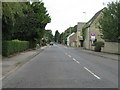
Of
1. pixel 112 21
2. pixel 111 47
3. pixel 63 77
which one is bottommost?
pixel 63 77

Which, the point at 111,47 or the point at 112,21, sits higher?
the point at 112,21

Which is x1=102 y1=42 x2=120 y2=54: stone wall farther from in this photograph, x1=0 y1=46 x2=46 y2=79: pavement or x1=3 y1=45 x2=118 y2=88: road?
x1=3 y1=45 x2=118 y2=88: road

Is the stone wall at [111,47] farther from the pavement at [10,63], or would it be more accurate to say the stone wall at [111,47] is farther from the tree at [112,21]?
the pavement at [10,63]

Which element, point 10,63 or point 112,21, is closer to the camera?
point 10,63

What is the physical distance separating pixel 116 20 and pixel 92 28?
26228mm

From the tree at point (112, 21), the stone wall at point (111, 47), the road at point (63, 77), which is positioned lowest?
the road at point (63, 77)

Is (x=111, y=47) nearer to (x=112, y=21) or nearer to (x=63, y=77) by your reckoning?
(x=112, y=21)

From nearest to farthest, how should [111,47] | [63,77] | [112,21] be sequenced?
[63,77]
[112,21]
[111,47]

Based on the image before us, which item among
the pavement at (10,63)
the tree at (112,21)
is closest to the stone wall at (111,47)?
the tree at (112,21)

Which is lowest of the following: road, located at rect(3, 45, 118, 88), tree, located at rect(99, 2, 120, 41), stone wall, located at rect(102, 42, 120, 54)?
road, located at rect(3, 45, 118, 88)

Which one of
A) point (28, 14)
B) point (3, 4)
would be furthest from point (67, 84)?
point (28, 14)

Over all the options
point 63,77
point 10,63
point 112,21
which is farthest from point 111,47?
point 63,77

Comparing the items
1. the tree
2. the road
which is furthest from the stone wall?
the road

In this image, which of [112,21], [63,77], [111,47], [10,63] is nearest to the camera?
[63,77]
